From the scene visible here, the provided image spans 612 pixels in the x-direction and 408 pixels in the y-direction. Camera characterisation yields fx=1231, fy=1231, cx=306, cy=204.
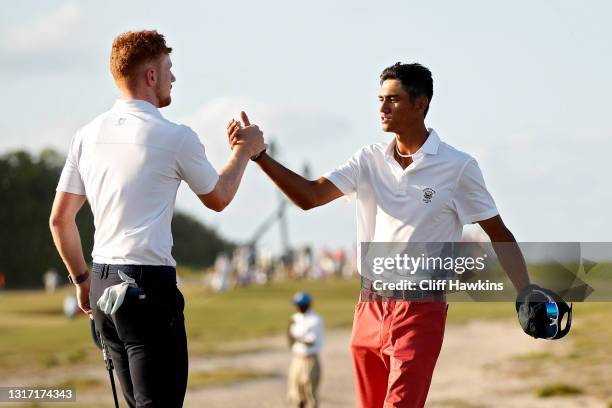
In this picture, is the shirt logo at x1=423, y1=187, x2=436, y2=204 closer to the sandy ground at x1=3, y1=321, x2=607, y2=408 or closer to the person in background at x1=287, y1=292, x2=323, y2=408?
the person in background at x1=287, y1=292, x2=323, y2=408

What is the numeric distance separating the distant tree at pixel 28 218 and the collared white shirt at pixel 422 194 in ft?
228

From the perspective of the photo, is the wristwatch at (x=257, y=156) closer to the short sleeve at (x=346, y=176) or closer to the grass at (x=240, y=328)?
the short sleeve at (x=346, y=176)

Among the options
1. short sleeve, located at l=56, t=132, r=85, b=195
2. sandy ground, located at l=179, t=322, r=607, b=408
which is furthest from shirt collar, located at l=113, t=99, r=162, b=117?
sandy ground, located at l=179, t=322, r=607, b=408

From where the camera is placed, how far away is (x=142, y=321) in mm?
5801

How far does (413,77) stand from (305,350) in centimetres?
1471

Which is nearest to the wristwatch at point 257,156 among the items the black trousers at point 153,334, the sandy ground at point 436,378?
the black trousers at point 153,334

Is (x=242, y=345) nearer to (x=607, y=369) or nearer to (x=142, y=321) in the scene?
(x=607, y=369)

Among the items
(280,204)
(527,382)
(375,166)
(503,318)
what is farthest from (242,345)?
(375,166)

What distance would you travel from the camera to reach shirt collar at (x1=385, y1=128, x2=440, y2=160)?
6.87 meters

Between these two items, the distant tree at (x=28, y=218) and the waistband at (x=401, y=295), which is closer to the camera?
the waistband at (x=401, y=295)

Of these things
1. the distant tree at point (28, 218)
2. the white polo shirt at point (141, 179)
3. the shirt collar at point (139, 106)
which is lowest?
the white polo shirt at point (141, 179)

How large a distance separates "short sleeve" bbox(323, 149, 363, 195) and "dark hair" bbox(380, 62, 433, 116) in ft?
1.60

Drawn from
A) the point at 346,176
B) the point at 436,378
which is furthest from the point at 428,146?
the point at 436,378

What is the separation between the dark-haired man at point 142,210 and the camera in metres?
5.80
